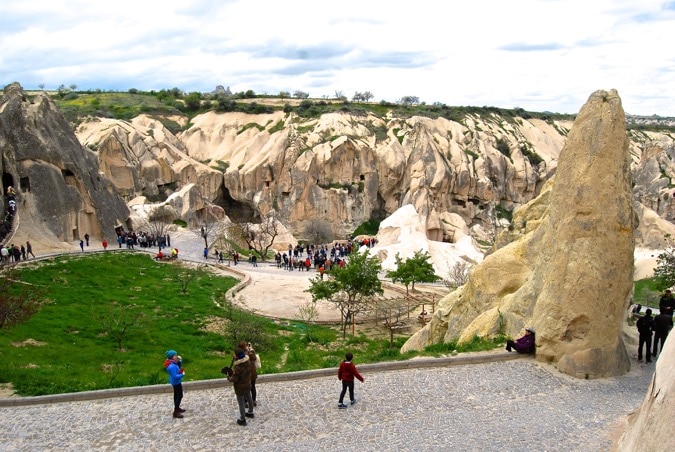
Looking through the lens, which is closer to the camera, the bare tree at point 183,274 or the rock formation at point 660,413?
the rock formation at point 660,413

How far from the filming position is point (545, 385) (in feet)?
34.5

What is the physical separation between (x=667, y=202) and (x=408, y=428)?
2403 inches

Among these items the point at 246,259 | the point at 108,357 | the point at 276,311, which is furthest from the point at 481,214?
the point at 108,357

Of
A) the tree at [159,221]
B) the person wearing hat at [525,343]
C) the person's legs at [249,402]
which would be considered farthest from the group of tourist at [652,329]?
the tree at [159,221]

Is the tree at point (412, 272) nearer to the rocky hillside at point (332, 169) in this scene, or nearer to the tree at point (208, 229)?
the tree at point (208, 229)

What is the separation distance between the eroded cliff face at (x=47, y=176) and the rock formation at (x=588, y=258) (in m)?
24.7

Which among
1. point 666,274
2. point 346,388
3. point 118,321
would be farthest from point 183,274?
point 666,274

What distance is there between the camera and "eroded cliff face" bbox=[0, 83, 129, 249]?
29.6m

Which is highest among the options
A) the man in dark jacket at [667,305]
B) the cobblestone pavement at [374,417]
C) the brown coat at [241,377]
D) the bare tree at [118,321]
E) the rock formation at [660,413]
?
the rock formation at [660,413]

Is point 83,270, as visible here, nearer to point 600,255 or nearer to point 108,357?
point 108,357

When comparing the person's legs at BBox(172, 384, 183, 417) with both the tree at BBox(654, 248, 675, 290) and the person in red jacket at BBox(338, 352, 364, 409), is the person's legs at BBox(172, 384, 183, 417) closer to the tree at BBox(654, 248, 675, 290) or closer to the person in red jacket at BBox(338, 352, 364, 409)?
the person in red jacket at BBox(338, 352, 364, 409)

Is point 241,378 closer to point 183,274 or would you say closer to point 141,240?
point 183,274

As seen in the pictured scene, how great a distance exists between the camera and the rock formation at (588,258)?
11.2 metres

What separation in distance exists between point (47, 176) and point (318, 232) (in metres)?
27.7
